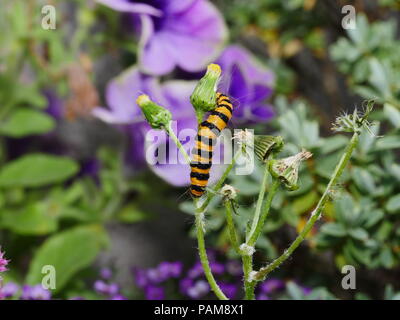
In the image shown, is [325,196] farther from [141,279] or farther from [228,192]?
[141,279]

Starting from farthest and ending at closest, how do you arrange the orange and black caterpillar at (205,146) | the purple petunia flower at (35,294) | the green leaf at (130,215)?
the green leaf at (130,215) → the purple petunia flower at (35,294) → the orange and black caterpillar at (205,146)

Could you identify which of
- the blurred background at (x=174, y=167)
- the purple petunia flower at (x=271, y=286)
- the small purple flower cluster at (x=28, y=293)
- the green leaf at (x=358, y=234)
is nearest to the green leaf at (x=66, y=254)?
the blurred background at (x=174, y=167)

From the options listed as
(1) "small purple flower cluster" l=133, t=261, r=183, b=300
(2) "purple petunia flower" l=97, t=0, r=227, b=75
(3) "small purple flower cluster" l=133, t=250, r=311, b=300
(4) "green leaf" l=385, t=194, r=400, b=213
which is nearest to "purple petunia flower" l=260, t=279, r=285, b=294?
(3) "small purple flower cluster" l=133, t=250, r=311, b=300

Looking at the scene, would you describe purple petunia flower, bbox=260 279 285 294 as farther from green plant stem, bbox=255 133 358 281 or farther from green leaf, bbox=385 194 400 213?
green plant stem, bbox=255 133 358 281

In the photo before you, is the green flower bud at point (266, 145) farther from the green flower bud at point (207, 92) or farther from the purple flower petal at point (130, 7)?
the purple flower petal at point (130, 7)

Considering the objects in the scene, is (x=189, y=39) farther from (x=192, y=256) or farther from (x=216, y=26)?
(x=192, y=256)

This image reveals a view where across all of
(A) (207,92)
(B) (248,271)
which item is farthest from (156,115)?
(B) (248,271)
